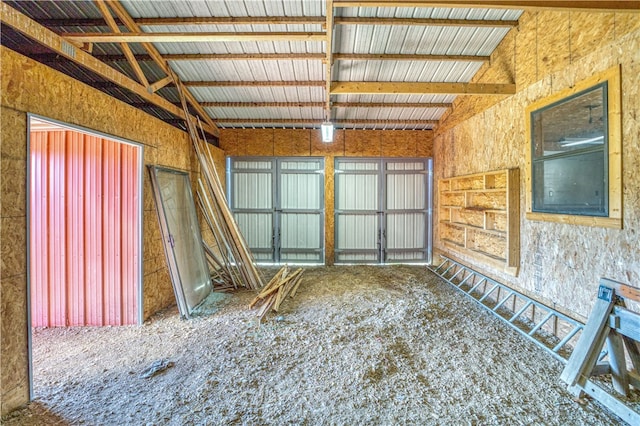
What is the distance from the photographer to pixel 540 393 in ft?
7.27

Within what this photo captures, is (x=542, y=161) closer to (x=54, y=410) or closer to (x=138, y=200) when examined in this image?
(x=138, y=200)

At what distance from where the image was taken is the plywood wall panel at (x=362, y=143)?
254 inches

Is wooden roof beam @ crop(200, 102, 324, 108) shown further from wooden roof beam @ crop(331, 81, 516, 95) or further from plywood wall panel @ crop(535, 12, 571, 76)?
plywood wall panel @ crop(535, 12, 571, 76)

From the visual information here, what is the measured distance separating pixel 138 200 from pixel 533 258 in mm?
5063

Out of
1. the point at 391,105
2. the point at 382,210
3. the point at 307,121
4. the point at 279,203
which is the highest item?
the point at 391,105

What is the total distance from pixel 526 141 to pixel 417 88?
1585mm

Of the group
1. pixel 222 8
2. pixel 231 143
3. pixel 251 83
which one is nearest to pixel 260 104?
pixel 251 83

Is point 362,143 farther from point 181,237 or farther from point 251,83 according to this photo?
point 181,237

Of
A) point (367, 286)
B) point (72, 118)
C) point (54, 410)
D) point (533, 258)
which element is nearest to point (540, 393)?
point (533, 258)

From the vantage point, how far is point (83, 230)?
3.32 meters

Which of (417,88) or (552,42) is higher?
(552,42)

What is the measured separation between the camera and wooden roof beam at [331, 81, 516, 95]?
12.3ft

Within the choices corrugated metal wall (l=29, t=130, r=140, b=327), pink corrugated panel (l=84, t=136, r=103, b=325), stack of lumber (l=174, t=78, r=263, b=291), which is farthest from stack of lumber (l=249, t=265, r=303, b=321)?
pink corrugated panel (l=84, t=136, r=103, b=325)

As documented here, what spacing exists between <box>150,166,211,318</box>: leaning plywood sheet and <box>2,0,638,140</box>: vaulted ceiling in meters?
1.24
